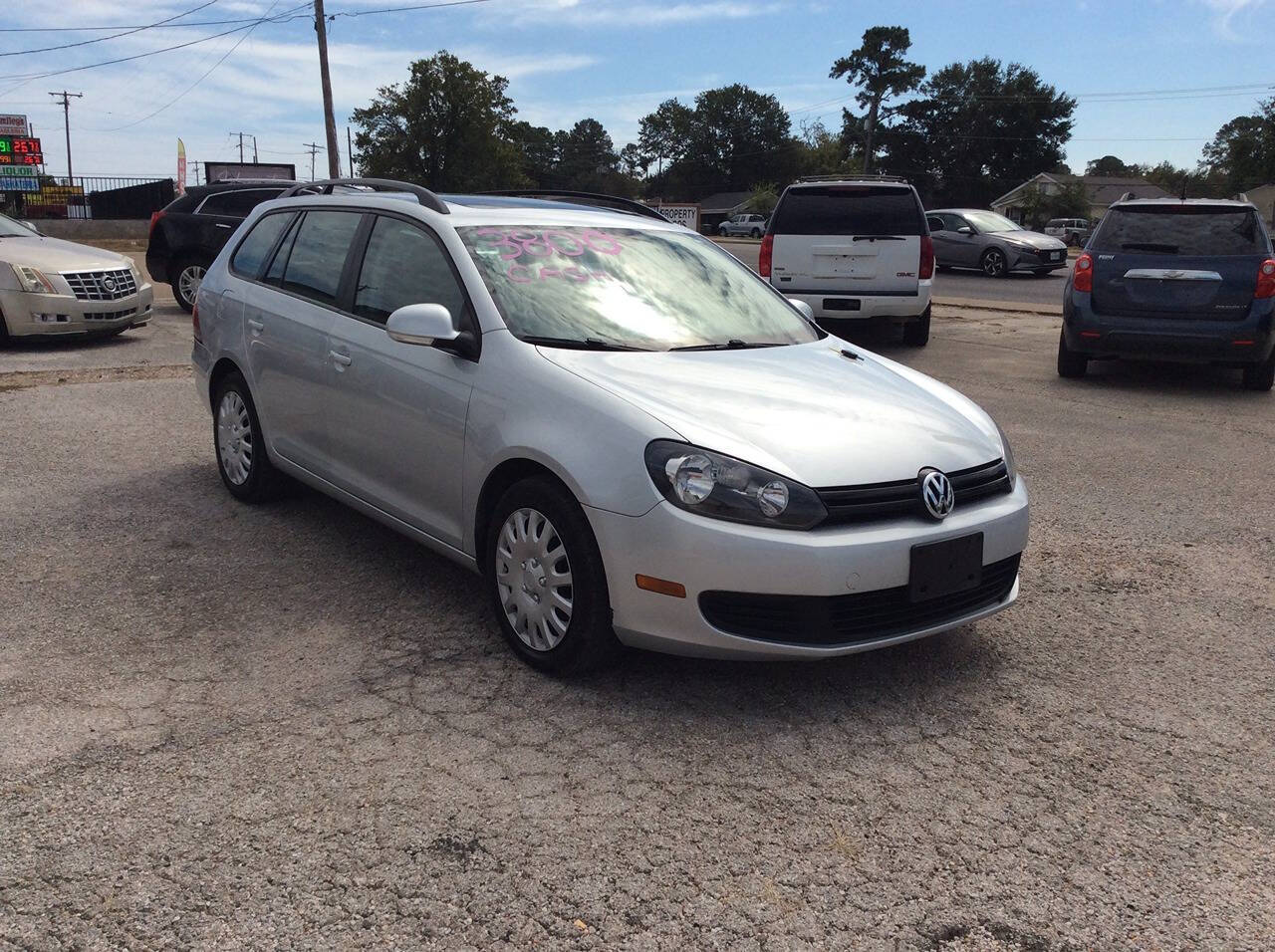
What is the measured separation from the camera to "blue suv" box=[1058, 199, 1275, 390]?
9.12 m

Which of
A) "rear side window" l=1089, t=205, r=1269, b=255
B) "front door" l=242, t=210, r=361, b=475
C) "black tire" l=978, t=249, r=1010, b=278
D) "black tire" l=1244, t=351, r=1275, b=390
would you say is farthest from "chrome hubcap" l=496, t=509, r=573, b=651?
"black tire" l=978, t=249, r=1010, b=278

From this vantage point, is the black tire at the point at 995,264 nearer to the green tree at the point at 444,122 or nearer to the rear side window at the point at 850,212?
the rear side window at the point at 850,212

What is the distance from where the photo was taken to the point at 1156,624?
14.2 ft

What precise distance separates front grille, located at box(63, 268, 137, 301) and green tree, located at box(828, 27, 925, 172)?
89.6m

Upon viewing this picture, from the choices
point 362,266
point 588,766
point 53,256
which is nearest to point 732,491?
point 588,766

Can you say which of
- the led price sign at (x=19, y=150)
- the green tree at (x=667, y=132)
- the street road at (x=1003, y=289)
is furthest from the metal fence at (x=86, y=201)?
the green tree at (x=667, y=132)

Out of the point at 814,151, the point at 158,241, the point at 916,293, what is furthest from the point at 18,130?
the point at 814,151

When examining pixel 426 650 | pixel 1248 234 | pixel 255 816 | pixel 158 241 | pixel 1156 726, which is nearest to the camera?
pixel 255 816

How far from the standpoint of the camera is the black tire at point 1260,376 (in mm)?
9500

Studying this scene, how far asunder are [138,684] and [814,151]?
387 ft

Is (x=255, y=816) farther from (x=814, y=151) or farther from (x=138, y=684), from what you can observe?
(x=814, y=151)

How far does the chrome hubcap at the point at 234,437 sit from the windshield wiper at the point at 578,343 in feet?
7.27

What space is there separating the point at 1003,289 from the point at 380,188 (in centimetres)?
1827

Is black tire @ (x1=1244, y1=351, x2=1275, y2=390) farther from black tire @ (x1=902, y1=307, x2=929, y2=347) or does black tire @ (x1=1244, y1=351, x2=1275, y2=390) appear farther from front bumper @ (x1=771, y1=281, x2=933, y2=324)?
black tire @ (x1=902, y1=307, x2=929, y2=347)
